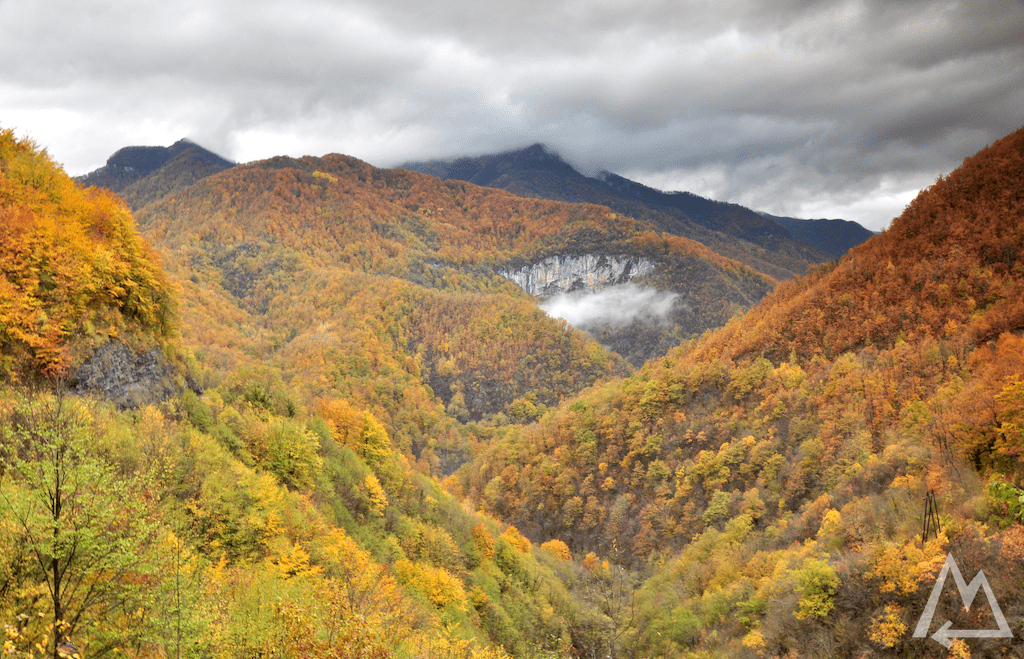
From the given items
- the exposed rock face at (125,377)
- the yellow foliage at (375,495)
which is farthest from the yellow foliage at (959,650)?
the exposed rock face at (125,377)

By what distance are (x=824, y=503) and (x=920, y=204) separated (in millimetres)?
57242

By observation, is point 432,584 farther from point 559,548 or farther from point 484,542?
point 559,548

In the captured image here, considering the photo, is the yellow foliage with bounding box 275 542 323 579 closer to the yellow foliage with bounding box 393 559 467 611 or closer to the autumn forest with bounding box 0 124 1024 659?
the autumn forest with bounding box 0 124 1024 659

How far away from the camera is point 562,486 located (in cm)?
8538

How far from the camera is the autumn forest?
13.6m

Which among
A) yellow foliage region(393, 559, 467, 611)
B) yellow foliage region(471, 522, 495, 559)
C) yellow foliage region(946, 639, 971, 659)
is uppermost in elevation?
yellow foliage region(946, 639, 971, 659)

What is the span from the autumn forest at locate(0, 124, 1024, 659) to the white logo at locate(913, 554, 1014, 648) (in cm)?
17

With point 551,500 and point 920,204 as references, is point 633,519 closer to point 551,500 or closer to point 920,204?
point 551,500

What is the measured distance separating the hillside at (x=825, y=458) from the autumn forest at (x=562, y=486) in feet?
0.92

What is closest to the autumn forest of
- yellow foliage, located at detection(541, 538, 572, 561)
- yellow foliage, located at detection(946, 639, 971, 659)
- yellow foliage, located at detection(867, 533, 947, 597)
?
yellow foliage, located at detection(867, 533, 947, 597)

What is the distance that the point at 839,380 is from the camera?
6144 centimetres

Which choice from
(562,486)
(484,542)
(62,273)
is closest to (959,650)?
(484,542)

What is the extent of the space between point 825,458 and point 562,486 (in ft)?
141

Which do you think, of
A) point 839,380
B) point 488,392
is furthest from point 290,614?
point 488,392
